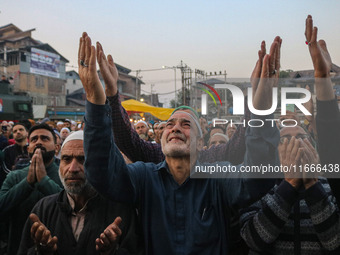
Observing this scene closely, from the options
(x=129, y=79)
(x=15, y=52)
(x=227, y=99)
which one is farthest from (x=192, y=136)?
(x=129, y=79)

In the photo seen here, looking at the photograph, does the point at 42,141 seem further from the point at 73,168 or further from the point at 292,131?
the point at 292,131

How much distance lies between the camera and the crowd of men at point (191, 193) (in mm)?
1769

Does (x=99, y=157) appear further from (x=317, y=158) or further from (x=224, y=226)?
(x=317, y=158)

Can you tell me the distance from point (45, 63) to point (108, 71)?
40.4 m

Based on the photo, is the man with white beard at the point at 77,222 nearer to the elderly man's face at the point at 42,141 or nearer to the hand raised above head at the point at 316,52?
the elderly man's face at the point at 42,141

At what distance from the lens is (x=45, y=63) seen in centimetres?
3922

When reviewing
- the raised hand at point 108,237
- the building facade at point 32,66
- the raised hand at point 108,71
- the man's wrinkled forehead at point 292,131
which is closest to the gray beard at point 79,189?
the raised hand at point 108,237

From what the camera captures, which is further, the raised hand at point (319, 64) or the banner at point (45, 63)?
the banner at point (45, 63)

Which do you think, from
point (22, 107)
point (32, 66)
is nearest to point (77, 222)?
point (22, 107)

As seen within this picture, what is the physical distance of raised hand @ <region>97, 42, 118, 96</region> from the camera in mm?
2162

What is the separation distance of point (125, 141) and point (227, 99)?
892 mm

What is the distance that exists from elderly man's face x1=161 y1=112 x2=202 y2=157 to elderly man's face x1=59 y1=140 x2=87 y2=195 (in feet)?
1.97

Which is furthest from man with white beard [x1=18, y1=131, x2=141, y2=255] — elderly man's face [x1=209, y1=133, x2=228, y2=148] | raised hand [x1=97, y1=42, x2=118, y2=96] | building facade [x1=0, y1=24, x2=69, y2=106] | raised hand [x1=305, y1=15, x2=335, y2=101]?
building facade [x1=0, y1=24, x2=69, y2=106]

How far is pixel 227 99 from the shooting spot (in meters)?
2.38
